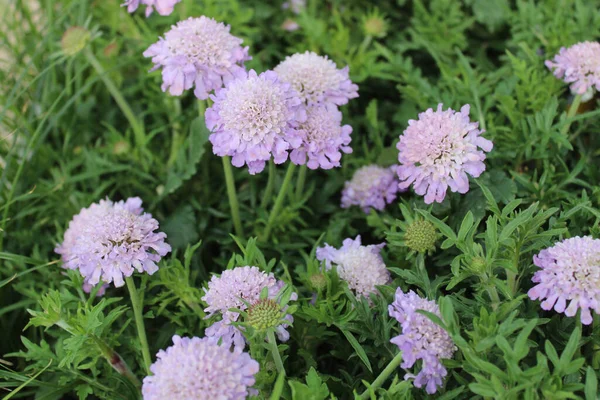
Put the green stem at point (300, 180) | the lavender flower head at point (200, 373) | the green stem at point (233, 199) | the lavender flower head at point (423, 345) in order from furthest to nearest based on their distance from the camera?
1. the green stem at point (300, 180)
2. the green stem at point (233, 199)
3. the lavender flower head at point (423, 345)
4. the lavender flower head at point (200, 373)

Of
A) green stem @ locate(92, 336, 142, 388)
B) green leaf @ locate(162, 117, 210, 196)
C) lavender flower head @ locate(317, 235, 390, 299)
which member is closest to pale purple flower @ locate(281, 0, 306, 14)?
green leaf @ locate(162, 117, 210, 196)

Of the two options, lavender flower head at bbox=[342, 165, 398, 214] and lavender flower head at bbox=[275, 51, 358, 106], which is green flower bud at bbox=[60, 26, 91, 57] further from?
lavender flower head at bbox=[342, 165, 398, 214]

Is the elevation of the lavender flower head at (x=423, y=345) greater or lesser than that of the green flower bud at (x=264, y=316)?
lesser

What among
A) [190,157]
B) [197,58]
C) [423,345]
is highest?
[197,58]

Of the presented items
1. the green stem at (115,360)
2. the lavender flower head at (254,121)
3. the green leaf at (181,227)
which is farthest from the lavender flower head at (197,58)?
the green stem at (115,360)

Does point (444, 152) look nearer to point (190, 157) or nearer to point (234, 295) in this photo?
point (234, 295)

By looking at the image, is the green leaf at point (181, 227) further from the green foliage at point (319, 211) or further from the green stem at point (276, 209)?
the green stem at point (276, 209)

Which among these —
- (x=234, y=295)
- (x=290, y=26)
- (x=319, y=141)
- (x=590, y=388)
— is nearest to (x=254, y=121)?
(x=319, y=141)
